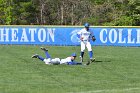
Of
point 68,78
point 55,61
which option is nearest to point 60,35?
point 55,61

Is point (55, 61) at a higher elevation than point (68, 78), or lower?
lower

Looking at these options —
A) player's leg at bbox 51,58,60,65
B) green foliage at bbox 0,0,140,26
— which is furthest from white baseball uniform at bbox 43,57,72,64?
green foliage at bbox 0,0,140,26

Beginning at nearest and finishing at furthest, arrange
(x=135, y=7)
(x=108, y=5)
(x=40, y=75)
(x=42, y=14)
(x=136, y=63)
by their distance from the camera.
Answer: (x=40, y=75), (x=136, y=63), (x=135, y=7), (x=108, y=5), (x=42, y=14)

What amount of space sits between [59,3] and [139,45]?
37.1 m

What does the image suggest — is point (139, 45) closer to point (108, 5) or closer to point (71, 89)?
point (71, 89)

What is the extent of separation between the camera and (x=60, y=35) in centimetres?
3547

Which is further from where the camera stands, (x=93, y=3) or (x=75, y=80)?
(x=93, y=3)

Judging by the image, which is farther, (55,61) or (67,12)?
(67,12)

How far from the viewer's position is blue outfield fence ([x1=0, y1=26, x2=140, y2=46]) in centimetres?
3453

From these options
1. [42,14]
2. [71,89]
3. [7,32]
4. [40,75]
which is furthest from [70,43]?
[42,14]

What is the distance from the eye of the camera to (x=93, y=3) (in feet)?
222

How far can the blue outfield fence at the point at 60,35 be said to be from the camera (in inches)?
1360

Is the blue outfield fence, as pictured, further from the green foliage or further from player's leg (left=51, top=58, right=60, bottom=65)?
the green foliage

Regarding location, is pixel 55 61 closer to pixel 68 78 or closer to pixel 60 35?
pixel 68 78
